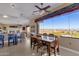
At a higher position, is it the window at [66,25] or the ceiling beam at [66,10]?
the ceiling beam at [66,10]

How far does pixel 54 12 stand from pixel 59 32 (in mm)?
1229

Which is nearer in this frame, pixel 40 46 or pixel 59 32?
pixel 40 46

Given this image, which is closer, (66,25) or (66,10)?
(66,10)

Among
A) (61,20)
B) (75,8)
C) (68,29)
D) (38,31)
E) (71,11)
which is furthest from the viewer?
(38,31)

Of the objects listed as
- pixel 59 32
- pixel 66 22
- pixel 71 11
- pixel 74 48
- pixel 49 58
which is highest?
pixel 71 11

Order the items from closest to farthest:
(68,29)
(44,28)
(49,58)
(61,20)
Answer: (49,58) → (68,29) → (61,20) → (44,28)

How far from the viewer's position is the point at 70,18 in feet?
17.5

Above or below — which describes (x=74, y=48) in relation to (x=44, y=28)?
below

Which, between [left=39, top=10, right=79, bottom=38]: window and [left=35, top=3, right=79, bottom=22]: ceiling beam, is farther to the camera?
[left=39, top=10, right=79, bottom=38]: window

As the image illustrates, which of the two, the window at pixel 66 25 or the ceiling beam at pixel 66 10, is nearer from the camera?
the ceiling beam at pixel 66 10

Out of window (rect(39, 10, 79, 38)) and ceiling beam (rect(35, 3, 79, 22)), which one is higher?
ceiling beam (rect(35, 3, 79, 22))

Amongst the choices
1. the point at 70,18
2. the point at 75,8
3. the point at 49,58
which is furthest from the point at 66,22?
the point at 49,58

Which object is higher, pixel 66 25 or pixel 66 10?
pixel 66 10

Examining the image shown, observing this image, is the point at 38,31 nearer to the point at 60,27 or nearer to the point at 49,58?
the point at 60,27
